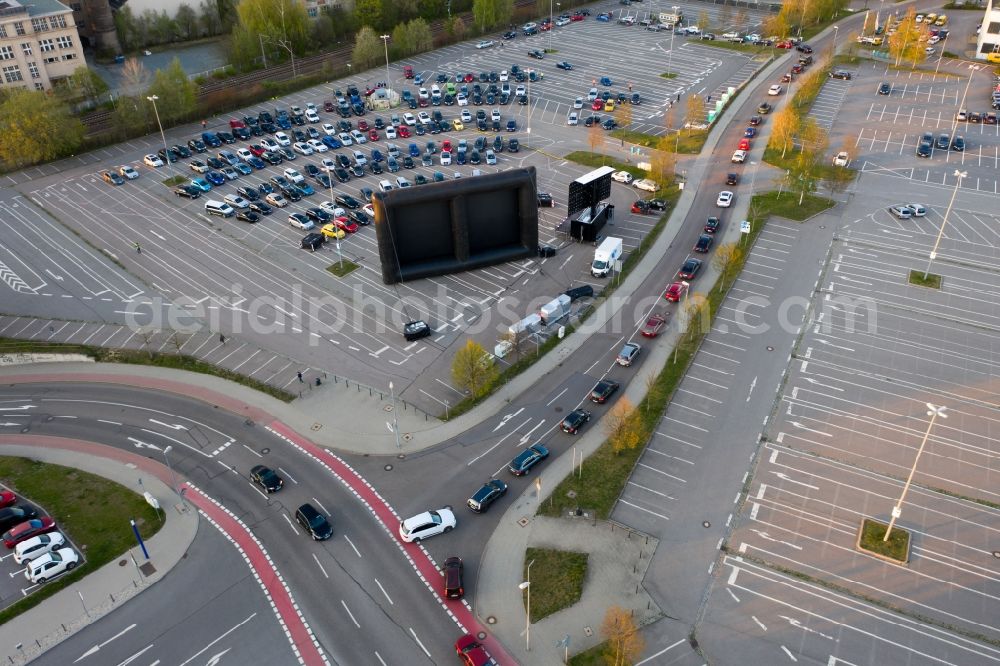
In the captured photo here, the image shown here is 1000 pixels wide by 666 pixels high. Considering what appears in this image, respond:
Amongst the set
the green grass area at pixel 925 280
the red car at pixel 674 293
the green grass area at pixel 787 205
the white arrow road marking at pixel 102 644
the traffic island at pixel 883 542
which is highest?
the green grass area at pixel 787 205

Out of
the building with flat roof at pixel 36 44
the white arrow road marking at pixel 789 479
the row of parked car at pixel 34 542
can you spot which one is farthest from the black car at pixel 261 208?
the white arrow road marking at pixel 789 479

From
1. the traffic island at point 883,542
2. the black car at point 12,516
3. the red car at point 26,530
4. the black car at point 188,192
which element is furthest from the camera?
the black car at point 188,192

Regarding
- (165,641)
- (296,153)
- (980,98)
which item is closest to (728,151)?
(980,98)

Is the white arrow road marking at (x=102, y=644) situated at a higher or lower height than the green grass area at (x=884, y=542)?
higher

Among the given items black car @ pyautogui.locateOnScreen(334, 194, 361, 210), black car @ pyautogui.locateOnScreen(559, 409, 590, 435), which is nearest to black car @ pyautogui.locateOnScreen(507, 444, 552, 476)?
black car @ pyautogui.locateOnScreen(559, 409, 590, 435)

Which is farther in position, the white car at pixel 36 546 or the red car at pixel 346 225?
the red car at pixel 346 225

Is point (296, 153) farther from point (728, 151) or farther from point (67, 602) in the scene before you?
point (67, 602)

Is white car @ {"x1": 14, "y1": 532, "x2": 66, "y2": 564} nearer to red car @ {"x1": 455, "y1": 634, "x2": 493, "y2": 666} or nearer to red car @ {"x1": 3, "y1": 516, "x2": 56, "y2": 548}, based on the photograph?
red car @ {"x1": 3, "y1": 516, "x2": 56, "y2": 548}

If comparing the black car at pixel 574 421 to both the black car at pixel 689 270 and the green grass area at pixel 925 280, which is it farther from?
the green grass area at pixel 925 280

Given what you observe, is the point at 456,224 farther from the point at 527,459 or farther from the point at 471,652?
the point at 471,652
